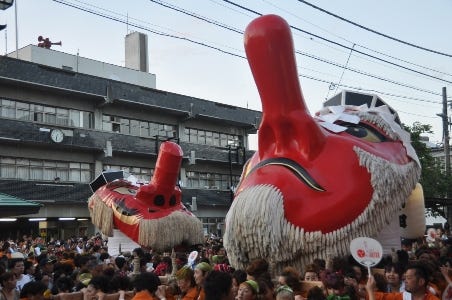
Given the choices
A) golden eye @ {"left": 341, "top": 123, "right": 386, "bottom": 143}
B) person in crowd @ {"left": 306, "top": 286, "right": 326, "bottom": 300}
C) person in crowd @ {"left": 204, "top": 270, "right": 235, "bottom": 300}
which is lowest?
person in crowd @ {"left": 306, "top": 286, "right": 326, "bottom": 300}

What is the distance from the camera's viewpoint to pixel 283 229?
7551mm

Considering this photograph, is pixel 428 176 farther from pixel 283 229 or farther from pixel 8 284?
pixel 8 284

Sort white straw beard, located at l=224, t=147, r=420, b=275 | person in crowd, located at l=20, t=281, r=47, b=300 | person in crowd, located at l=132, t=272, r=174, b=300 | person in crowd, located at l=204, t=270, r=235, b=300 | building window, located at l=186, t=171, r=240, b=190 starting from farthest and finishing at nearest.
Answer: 1. building window, located at l=186, t=171, r=240, b=190
2. white straw beard, located at l=224, t=147, r=420, b=275
3. person in crowd, located at l=20, t=281, r=47, b=300
4. person in crowd, located at l=132, t=272, r=174, b=300
5. person in crowd, located at l=204, t=270, r=235, b=300

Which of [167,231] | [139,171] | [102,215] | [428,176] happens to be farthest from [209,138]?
[167,231]

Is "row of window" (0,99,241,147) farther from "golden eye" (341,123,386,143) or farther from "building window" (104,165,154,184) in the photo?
"golden eye" (341,123,386,143)

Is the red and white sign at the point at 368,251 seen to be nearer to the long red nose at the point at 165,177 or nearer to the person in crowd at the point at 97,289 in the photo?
the person in crowd at the point at 97,289

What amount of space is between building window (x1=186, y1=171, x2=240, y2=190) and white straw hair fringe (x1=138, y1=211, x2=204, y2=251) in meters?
20.8

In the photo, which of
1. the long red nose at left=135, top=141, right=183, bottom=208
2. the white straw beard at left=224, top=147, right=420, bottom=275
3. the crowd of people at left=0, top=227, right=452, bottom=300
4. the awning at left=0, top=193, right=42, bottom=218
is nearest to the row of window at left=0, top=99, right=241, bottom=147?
the long red nose at left=135, top=141, right=183, bottom=208

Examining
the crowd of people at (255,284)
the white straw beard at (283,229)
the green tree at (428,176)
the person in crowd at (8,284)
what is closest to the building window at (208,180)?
the green tree at (428,176)

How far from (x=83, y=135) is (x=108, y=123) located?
283 cm

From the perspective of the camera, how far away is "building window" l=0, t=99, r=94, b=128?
27.0 metres

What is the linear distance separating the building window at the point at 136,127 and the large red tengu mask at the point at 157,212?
16.6 m

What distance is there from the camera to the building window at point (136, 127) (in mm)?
31741

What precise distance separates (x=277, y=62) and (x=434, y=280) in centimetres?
357
